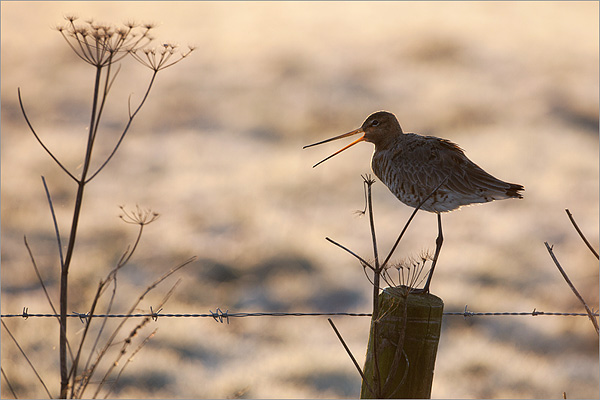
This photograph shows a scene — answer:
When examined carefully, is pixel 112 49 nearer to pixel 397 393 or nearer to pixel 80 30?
pixel 80 30

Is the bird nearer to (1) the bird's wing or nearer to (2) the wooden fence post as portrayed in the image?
(1) the bird's wing

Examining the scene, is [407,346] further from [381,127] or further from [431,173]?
[381,127]

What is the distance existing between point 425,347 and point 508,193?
207 cm

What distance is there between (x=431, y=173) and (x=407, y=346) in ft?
6.72

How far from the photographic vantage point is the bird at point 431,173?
17.8ft

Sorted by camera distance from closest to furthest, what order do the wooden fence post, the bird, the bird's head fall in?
the wooden fence post → the bird → the bird's head

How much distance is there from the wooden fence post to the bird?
1.28 m

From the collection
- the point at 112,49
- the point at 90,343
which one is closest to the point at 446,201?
the point at 112,49

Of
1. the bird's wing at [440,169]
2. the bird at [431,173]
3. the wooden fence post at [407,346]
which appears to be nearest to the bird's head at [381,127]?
the bird at [431,173]

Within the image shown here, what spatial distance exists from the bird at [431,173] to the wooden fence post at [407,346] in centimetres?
128

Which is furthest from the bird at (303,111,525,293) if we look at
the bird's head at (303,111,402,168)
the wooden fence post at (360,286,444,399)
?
the wooden fence post at (360,286,444,399)

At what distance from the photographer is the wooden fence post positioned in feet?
12.5

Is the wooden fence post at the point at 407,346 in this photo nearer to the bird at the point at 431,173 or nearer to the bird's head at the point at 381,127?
the bird at the point at 431,173

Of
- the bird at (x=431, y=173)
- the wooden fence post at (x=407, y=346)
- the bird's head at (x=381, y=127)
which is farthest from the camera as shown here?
the bird's head at (x=381, y=127)
